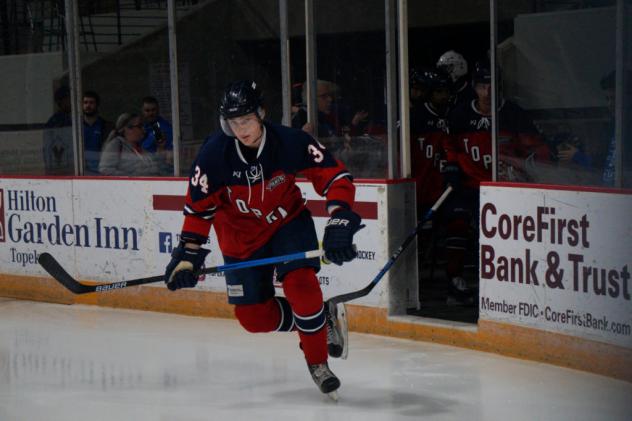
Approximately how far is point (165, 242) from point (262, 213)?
103 inches

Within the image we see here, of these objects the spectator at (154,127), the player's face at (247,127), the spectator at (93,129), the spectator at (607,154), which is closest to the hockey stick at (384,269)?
the spectator at (607,154)

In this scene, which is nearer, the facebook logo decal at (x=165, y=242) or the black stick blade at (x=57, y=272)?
the black stick blade at (x=57, y=272)

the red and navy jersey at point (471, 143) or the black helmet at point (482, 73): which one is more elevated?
the black helmet at point (482, 73)

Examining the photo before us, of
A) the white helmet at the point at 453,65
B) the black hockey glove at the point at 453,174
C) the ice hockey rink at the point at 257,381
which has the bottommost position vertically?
the ice hockey rink at the point at 257,381

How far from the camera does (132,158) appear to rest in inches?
298

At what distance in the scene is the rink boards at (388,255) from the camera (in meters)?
5.05

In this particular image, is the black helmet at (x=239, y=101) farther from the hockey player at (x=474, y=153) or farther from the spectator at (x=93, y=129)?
the spectator at (x=93, y=129)

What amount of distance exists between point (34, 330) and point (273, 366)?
1791mm

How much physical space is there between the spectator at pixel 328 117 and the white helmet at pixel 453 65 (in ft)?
2.55

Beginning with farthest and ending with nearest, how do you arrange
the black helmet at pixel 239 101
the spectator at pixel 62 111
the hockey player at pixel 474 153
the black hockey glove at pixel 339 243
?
the spectator at pixel 62 111, the hockey player at pixel 474 153, the black helmet at pixel 239 101, the black hockey glove at pixel 339 243

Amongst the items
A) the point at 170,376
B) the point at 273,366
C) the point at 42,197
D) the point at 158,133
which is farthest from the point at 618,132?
the point at 42,197

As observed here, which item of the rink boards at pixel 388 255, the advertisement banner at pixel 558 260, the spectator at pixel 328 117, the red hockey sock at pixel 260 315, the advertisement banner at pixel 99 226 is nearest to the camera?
the red hockey sock at pixel 260 315

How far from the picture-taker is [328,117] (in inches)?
265

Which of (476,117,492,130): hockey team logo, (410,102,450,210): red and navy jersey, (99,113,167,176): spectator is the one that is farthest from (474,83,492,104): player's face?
(99,113,167,176): spectator
